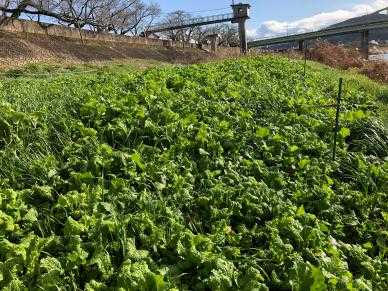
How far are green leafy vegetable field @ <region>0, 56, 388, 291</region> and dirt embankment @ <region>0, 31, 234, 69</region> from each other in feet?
60.7

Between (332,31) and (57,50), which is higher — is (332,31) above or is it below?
above

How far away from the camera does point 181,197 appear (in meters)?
4.45

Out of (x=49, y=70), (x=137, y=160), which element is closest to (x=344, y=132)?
(x=137, y=160)

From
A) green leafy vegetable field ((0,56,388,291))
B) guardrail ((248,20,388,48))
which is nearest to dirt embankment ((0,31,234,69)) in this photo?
green leafy vegetable field ((0,56,388,291))

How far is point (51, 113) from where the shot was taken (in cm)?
600

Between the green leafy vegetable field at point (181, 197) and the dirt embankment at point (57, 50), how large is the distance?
60.7ft

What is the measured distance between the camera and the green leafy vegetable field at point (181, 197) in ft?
11.1

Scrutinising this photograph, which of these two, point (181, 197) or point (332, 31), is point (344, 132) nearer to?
point (181, 197)

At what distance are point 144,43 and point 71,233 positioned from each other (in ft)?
165

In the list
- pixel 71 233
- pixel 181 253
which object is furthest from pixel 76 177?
pixel 181 253

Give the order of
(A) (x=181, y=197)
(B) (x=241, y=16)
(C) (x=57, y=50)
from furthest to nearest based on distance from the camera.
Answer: (B) (x=241, y=16)
(C) (x=57, y=50)
(A) (x=181, y=197)

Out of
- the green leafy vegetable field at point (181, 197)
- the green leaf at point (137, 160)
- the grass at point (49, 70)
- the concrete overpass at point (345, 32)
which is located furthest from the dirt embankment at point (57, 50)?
the concrete overpass at point (345, 32)

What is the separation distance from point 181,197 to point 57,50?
31.4m

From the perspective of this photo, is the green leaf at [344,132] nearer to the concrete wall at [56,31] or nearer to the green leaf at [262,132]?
the green leaf at [262,132]
